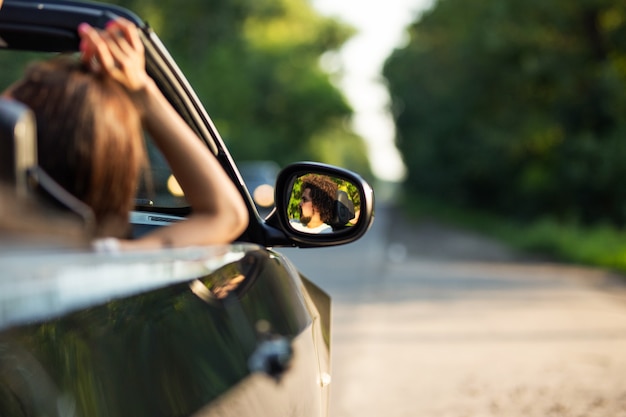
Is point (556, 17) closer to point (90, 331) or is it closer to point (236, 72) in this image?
point (90, 331)

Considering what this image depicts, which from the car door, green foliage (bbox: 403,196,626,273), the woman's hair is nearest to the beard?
the car door

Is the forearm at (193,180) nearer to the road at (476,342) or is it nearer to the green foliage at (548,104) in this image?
the road at (476,342)

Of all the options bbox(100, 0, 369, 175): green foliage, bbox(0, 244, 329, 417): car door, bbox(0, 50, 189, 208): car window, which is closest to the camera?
bbox(0, 244, 329, 417): car door

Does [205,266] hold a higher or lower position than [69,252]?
lower

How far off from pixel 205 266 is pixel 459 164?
50.3 meters

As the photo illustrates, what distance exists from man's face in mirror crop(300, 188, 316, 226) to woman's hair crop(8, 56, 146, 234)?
1304mm

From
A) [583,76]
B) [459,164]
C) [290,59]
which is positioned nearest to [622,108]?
[583,76]

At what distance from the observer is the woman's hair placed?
1684 millimetres

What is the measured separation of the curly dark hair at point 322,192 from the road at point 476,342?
368cm

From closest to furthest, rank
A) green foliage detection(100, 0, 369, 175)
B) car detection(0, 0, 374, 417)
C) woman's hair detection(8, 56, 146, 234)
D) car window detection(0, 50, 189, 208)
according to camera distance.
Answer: car detection(0, 0, 374, 417), woman's hair detection(8, 56, 146, 234), car window detection(0, 50, 189, 208), green foliage detection(100, 0, 369, 175)

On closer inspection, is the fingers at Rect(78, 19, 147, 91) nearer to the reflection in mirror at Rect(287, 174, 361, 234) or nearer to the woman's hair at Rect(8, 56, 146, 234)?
the woman's hair at Rect(8, 56, 146, 234)

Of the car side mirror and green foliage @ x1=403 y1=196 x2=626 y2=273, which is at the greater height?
the car side mirror

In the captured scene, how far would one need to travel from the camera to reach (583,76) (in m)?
31.0

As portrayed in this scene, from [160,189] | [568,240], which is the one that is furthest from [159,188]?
[568,240]
